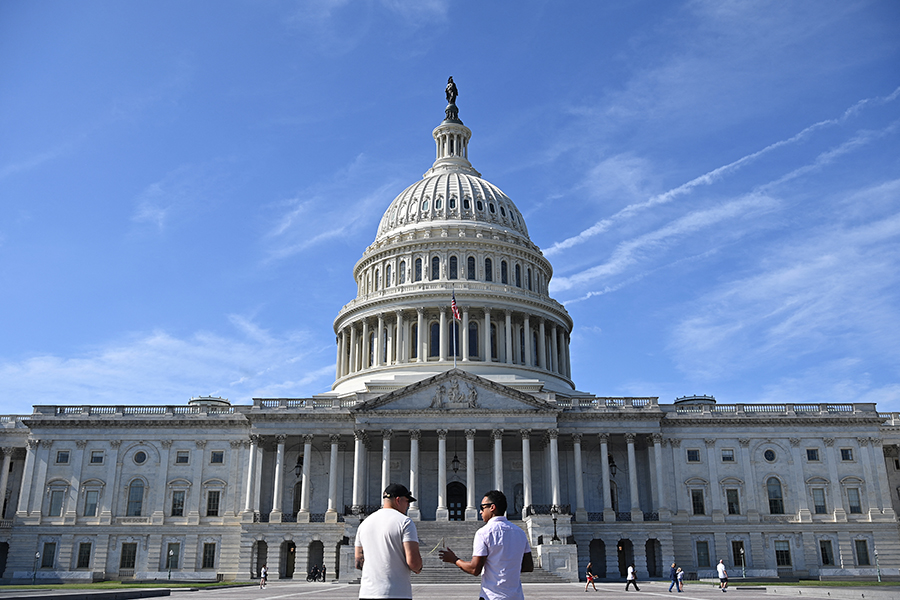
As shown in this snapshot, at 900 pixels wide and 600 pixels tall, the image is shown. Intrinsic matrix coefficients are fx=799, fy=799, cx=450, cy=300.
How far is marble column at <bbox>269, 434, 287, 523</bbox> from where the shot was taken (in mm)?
68312

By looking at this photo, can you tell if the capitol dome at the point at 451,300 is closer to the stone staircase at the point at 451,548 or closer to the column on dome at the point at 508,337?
the column on dome at the point at 508,337

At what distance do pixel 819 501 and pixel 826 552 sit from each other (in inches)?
175

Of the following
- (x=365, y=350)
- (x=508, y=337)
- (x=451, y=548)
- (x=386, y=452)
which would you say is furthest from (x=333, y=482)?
(x=508, y=337)

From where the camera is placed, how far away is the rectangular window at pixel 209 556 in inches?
2798

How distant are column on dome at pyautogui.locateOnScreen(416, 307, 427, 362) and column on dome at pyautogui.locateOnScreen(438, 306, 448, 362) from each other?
1.82m

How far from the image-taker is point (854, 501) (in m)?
72.6

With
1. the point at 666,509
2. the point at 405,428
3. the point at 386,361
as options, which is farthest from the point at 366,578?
the point at 386,361

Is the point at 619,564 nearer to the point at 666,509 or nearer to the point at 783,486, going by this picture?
the point at 666,509

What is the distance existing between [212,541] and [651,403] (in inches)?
1639

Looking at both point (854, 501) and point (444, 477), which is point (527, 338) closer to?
point (444, 477)

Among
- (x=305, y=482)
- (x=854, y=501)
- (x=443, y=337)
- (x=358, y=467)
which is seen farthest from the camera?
(x=443, y=337)

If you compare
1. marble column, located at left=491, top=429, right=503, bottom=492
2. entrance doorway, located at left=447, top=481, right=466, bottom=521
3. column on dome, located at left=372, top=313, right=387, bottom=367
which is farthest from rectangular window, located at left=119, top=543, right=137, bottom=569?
marble column, located at left=491, top=429, right=503, bottom=492

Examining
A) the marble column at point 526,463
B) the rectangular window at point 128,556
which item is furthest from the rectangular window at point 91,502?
the marble column at point 526,463

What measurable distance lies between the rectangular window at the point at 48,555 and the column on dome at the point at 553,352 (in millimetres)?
52709
